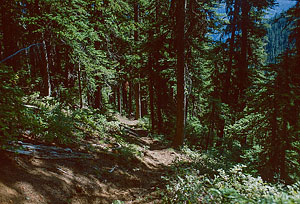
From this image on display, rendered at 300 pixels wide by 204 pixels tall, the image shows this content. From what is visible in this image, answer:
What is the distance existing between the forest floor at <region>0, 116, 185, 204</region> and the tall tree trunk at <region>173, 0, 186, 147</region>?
9.72 feet

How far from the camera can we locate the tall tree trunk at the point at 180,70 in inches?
376

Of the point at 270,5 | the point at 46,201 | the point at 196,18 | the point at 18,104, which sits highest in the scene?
the point at 270,5

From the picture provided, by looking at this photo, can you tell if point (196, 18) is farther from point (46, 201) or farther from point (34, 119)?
point (46, 201)

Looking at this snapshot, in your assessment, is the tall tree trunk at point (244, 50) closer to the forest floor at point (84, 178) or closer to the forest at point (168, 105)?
the forest at point (168, 105)

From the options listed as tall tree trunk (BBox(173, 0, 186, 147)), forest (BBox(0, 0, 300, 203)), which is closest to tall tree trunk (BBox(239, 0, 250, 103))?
forest (BBox(0, 0, 300, 203))

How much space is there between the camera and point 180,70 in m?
9.98

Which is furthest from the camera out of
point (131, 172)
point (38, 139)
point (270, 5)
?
point (270, 5)

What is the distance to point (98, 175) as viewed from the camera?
18.8 ft

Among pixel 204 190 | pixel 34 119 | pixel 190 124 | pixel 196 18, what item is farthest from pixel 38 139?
pixel 190 124

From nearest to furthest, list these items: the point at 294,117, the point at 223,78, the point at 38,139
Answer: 1. the point at 38,139
2. the point at 294,117
3. the point at 223,78

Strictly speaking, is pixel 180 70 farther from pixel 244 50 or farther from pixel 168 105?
pixel 244 50

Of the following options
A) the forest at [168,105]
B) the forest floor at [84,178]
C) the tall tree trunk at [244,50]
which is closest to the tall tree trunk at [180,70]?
the forest at [168,105]

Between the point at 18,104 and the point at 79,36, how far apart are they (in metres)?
4.39

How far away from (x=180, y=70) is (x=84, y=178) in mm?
7282
